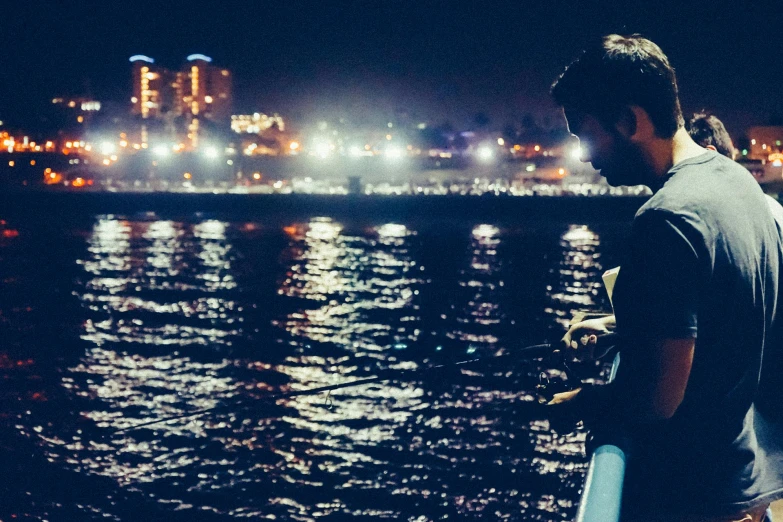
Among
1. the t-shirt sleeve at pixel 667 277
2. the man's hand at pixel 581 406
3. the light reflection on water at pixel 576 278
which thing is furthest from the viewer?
the light reflection on water at pixel 576 278

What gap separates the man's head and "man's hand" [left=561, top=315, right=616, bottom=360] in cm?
41

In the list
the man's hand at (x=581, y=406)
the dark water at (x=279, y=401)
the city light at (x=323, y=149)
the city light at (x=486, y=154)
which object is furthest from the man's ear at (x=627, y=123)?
the city light at (x=486, y=154)

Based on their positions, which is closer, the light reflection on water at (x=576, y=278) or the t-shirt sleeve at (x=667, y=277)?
the t-shirt sleeve at (x=667, y=277)

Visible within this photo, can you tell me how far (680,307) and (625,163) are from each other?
0.46 meters

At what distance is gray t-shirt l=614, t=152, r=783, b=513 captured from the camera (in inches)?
59.0

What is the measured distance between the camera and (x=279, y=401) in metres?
15.0

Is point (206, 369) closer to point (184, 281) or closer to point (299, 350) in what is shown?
point (299, 350)

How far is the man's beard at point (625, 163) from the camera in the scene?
1.77 metres

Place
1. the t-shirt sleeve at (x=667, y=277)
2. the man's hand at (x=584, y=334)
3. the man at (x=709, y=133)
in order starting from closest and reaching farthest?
1. the t-shirt sleeve at (x=667, y=277)
2. the man's hand at (x=584, y=334)
3. the man at (x=709, y=133)

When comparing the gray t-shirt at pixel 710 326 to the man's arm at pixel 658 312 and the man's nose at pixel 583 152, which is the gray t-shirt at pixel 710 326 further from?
the man's nose at pixel 583 152

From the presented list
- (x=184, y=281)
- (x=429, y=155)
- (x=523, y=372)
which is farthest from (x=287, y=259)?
(x=429, y=155)

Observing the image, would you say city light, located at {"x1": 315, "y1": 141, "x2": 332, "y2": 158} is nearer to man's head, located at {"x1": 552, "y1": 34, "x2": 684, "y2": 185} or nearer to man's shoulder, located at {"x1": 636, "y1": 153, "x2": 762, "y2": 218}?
man's head, located at {"x1": 552, "y1": 34, "x2": 684, "y2": 185}

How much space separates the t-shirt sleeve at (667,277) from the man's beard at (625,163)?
296 mm

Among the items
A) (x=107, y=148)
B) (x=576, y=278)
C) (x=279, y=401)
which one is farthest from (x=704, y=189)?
(x=107, y=148)
